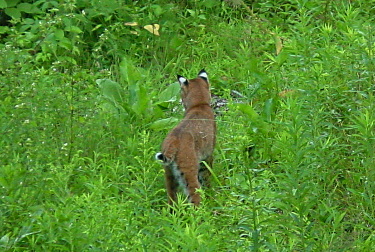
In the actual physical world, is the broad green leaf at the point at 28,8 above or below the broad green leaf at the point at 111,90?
above

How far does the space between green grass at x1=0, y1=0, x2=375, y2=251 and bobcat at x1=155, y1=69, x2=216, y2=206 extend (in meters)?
0.14

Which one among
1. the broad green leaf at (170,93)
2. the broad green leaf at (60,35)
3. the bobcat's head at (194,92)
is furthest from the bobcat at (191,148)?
the broad green leaf at (60,35)

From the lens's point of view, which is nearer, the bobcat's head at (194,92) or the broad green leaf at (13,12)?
the bobcat's head at (194,92)

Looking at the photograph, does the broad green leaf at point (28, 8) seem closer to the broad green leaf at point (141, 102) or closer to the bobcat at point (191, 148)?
the broad green leaf at point (141, 102)

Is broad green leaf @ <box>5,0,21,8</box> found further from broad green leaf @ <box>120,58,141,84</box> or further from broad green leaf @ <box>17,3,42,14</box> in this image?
broad green leaf @ <box>120,58,141,84</box>

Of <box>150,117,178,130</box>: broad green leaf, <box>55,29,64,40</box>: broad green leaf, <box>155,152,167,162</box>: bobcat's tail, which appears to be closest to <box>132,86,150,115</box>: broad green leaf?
<box>150,117,178,130</box>: broad green leaf

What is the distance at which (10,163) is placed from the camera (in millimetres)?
6844

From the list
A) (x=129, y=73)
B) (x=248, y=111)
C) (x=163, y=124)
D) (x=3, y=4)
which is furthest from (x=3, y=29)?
(x=248, y=111)

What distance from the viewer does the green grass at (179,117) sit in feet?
20.0

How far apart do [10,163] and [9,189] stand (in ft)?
1.81

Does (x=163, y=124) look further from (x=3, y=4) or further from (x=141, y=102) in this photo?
(x=3, y=4)

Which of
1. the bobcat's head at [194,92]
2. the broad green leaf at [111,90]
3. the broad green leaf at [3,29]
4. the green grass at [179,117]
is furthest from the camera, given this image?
the broad green leaf at [3,29]

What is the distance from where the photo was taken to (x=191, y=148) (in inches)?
294

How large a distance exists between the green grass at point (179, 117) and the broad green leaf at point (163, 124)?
1cm
